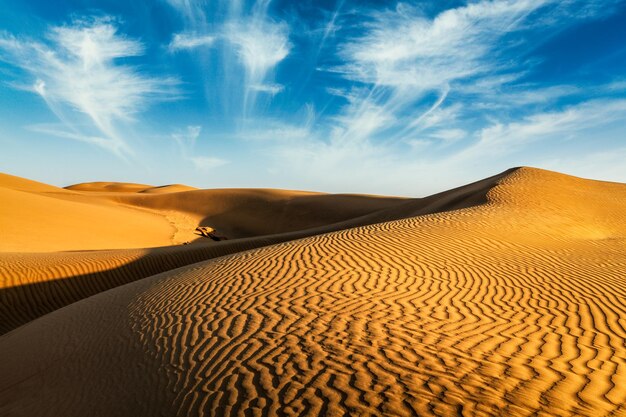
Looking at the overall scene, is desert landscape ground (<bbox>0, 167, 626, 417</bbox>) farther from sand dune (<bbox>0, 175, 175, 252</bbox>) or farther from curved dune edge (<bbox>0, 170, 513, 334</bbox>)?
sand dune (<bbox>0, 175, 175, 252</bbox>)

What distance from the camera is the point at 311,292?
5.83m

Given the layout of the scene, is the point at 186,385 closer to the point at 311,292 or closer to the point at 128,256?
the point at 311,292

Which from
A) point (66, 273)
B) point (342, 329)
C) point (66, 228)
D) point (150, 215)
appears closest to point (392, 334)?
point (342, 329)

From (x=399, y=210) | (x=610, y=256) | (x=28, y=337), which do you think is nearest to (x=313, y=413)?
(x=28, y=337)

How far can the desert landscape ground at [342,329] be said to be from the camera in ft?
10.3

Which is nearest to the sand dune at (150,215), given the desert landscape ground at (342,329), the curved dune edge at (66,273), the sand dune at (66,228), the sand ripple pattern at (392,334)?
the sand dune at (66,228)

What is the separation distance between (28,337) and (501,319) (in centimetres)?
728

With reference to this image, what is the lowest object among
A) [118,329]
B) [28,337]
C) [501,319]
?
[28,337]

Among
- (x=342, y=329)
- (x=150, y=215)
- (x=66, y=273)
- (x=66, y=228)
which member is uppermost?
(x=150, y=215)

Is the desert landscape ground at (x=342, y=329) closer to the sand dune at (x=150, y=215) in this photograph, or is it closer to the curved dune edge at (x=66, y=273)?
the curved dune edge at (x=66, y=273)

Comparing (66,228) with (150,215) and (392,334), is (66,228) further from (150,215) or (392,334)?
(392,334)

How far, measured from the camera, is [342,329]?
439 centimetres

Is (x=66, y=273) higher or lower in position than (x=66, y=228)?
lower

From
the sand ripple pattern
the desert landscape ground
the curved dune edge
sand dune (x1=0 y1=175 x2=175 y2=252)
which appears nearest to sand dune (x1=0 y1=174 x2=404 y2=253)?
sand dune (x1=0 y1=175 x2=175 y2=252)
